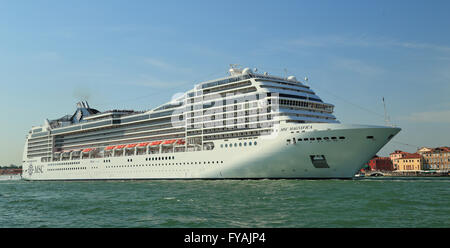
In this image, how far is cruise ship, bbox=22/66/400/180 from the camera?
35.3 m

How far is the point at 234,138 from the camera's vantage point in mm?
40625

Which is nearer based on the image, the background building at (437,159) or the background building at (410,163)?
the background building at (437,159)

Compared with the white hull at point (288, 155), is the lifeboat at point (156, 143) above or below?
above

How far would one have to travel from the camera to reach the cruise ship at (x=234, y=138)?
3528 cm

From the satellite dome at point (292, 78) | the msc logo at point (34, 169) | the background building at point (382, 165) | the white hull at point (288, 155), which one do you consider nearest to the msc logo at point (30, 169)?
the msc logo at point (34, 169)

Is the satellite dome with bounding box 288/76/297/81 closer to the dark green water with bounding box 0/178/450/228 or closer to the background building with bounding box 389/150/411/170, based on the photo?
the dark green water with bounding box 0/178/450/228

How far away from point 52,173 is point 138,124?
77.4 ft

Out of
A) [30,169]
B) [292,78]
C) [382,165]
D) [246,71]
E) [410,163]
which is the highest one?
[246,71]

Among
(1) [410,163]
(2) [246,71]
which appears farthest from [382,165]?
(2) [246,71]

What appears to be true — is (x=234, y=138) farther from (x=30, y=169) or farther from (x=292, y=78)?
(x=30, y=169)

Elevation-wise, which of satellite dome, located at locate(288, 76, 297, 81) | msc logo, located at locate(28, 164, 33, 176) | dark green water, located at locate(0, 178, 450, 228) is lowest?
dark green water, located at locate(0, 178, 450, 228)

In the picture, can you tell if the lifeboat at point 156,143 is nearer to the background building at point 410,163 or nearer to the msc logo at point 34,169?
the msc logo at point 34,169

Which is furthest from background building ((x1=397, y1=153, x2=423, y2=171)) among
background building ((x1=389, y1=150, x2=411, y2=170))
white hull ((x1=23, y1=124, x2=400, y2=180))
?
white hull ((x1=23, y1=124, x2=400, y2=180))
